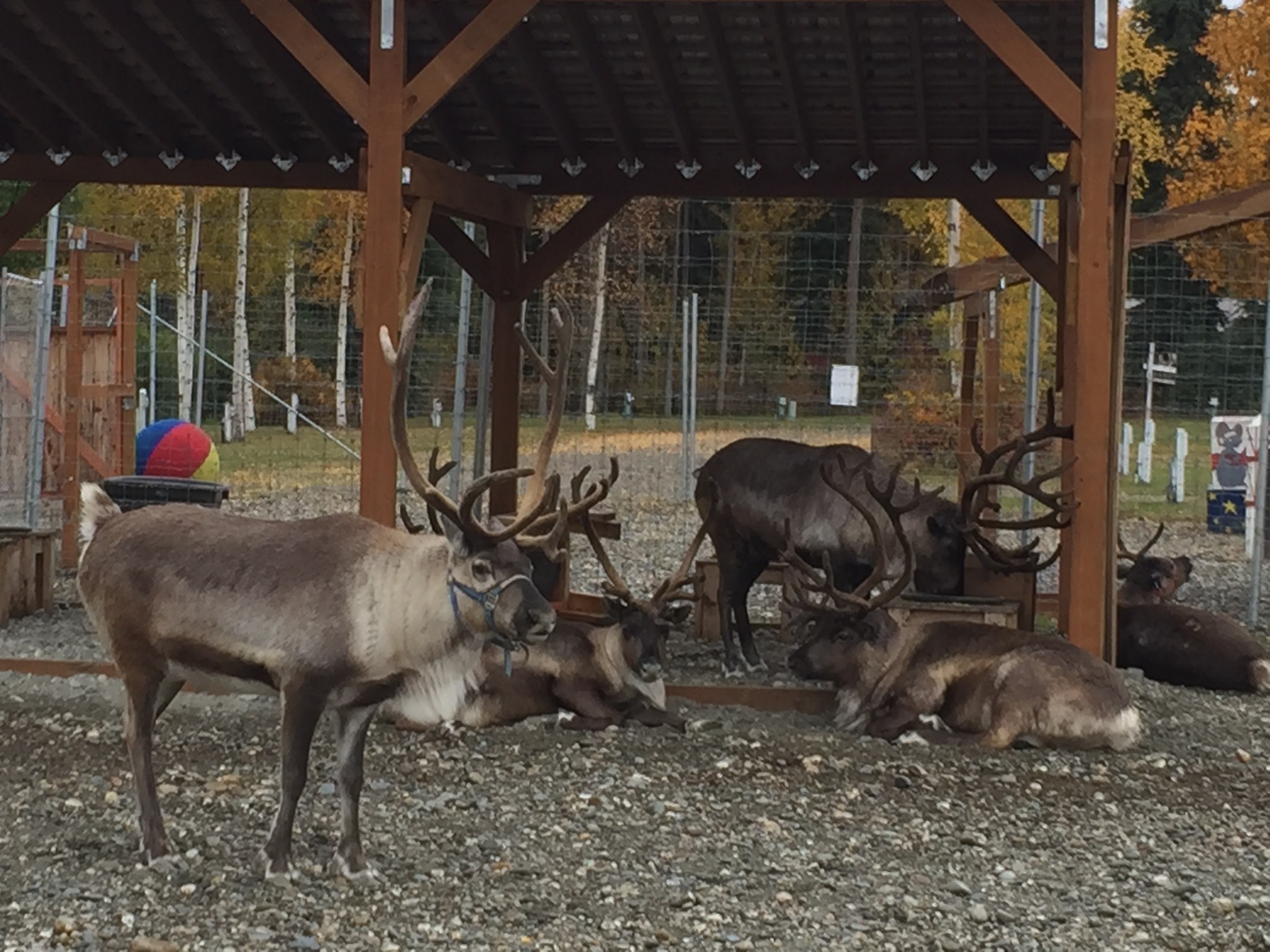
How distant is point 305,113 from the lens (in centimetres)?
1071

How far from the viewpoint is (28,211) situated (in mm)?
11367

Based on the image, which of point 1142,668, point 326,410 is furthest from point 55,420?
point 326,410

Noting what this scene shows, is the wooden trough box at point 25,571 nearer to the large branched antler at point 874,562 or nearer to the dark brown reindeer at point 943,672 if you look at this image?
the large branched antler at point 874,562

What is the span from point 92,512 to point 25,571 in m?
5.56

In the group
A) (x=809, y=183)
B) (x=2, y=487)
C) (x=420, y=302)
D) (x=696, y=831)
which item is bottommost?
(x=696, y=831)

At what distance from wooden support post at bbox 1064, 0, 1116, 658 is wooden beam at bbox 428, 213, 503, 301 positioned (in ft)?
15.3

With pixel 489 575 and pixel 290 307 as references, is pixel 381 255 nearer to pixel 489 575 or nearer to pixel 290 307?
pixel 489 575

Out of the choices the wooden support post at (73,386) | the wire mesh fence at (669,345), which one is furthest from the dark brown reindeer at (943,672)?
the wooden support post at (73,386)

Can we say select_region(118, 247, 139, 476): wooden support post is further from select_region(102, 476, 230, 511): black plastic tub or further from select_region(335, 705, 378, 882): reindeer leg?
select_region(335, 705, 378, 882): reindeer leg

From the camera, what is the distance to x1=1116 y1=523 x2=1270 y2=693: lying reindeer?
978 cm

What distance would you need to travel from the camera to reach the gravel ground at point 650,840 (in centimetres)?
540

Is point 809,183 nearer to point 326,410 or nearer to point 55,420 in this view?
point 55,420

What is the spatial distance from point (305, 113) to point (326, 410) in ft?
49.4

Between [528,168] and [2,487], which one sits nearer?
[528,168]
